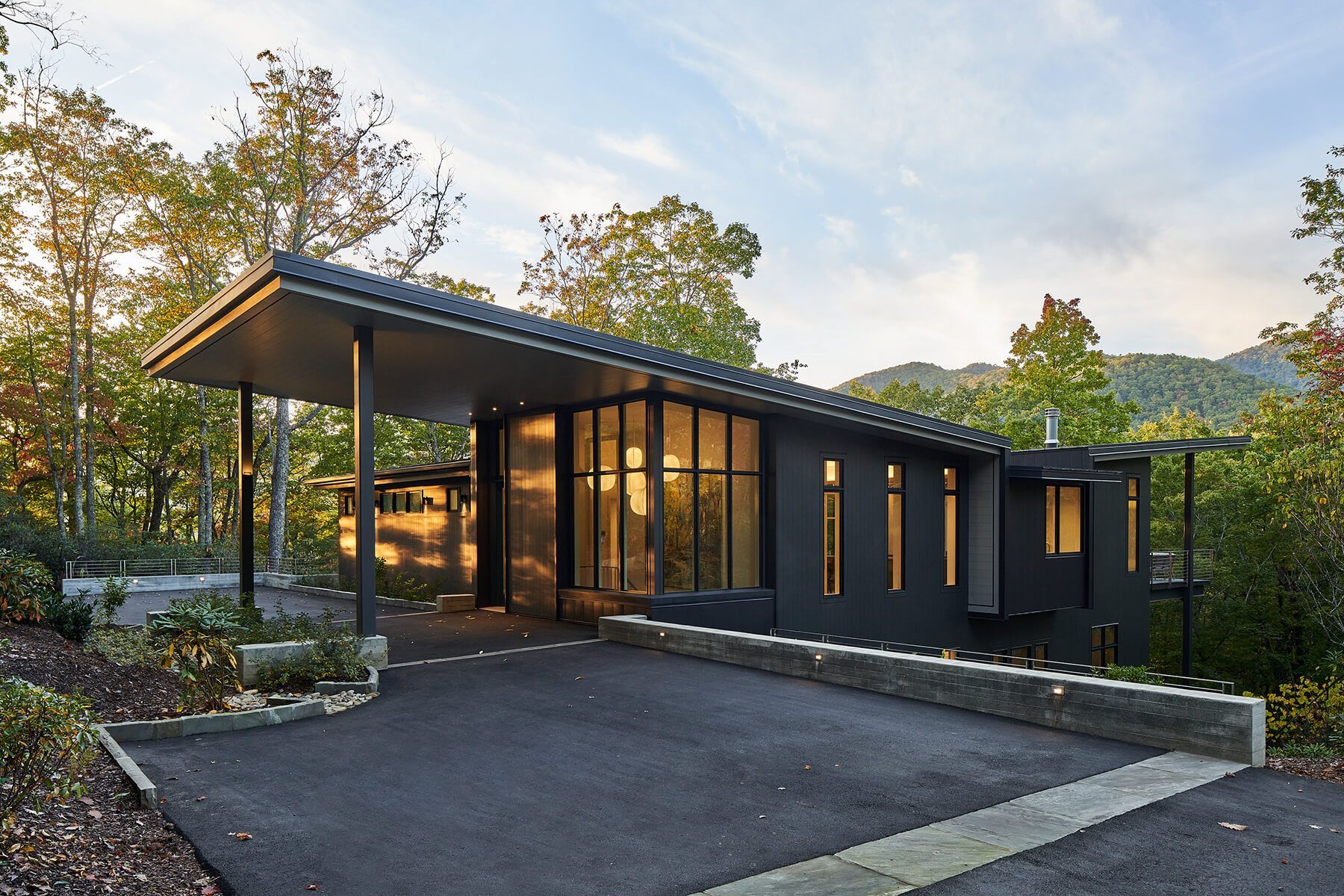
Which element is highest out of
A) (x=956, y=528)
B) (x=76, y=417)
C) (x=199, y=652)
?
(x=76, y=417)

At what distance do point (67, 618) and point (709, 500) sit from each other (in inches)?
326

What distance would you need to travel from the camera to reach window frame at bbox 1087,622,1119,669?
16.7m

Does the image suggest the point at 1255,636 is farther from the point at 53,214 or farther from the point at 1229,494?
the point at 53,214

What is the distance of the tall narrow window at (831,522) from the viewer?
12.9 metres

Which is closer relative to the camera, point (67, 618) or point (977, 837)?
point (977, 837)

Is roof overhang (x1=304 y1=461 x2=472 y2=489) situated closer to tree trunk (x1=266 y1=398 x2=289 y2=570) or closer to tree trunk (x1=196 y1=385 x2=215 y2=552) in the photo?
tree trunk (x1=266 y1=398 x2=289 y2=570)

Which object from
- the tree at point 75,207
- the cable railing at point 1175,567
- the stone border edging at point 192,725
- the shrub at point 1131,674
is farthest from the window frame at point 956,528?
the tree at point 75,207

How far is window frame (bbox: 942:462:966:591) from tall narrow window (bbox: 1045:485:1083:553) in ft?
6.26

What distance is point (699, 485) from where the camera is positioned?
456 inches

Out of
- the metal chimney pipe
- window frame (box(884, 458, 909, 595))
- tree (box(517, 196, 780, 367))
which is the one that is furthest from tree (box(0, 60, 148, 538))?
the metal chimney pipe

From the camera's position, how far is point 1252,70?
17.1 meters

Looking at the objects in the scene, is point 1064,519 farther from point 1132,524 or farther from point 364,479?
point 364,479

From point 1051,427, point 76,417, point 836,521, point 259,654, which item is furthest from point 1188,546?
point 76,417

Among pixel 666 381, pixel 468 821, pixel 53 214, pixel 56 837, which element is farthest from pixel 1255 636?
pixel 53 214
